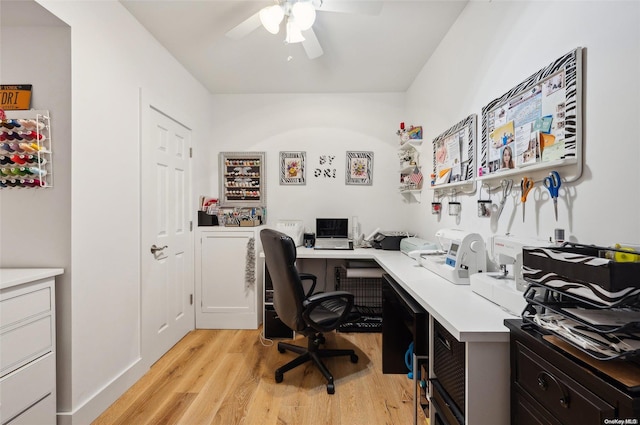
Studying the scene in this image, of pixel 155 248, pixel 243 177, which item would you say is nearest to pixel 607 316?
pixel 155 248

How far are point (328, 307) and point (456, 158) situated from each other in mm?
1431

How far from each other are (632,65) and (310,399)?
2177 mm

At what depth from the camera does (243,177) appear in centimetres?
332

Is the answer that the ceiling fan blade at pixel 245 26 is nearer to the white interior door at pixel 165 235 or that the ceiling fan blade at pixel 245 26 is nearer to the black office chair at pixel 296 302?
the white interior door at pixel 165 235

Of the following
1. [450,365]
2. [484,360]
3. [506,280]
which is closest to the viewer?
[484,360]

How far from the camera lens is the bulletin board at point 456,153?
1777mm

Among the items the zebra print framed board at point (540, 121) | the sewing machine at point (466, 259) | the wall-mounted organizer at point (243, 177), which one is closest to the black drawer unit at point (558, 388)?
the sewing machine at point (466, 259)

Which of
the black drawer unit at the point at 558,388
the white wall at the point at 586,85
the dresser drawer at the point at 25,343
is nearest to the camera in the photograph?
the black drawer unit at the point at 558,388

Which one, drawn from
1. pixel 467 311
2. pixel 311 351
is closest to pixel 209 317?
pixel 311 351

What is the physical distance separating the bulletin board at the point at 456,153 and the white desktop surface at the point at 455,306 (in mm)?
690

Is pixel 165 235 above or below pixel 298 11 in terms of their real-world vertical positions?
below

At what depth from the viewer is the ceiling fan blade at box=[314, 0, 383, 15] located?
1.56 meters

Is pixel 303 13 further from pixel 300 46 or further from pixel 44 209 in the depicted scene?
pixel 44 209

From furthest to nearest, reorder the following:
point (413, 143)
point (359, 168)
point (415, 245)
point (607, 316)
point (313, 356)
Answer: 1. point (359, 168)
2. point (413, 143)
3. point (415, 245)
4. point (313, 356)
5. point (607, 316)
